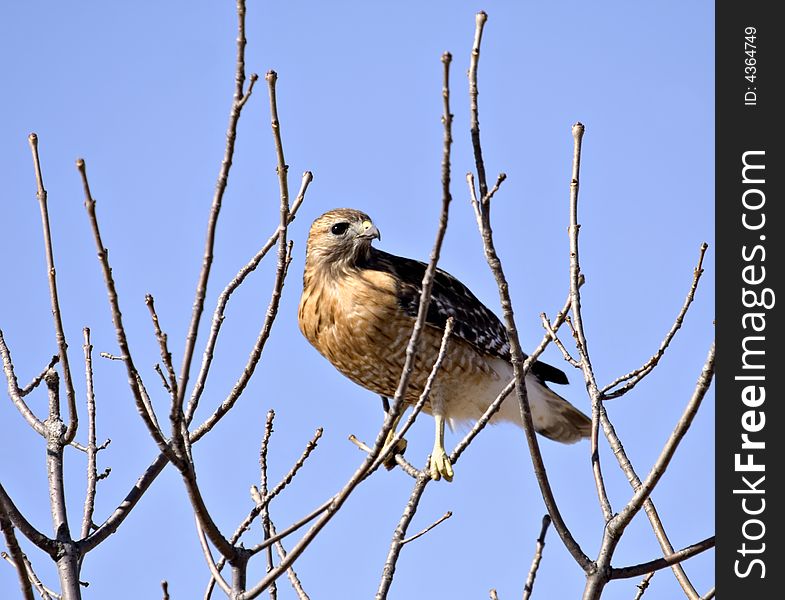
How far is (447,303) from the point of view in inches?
263

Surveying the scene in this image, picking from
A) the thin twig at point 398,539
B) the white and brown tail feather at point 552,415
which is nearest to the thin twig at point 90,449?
the thin twig at point 398,539

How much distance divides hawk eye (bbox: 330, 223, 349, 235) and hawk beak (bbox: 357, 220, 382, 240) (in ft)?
0.39

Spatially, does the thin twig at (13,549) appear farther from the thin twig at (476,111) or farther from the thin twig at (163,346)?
the thin twig at (476,111)

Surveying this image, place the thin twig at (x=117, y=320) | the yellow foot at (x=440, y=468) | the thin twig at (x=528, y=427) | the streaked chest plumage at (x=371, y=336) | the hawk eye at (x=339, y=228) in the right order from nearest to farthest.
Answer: the thin twig at (x=117, y=320) → the thin twig at (x=528, y=427) → the yellow foot at (x=440, y=468) → the streaked chest plumage at (x=371, y=336) → the hawk eye at (x=339, y=228)

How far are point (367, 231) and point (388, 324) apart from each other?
1.84 ft

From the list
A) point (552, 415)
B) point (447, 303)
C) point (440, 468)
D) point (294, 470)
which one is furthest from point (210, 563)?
point (552, 415)

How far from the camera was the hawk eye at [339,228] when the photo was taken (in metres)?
6.56

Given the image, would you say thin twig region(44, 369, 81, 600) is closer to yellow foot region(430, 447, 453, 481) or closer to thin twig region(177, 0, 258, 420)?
thin twig region(177, 0, 258, 420)

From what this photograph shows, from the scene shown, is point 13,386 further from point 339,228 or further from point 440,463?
point 339,228

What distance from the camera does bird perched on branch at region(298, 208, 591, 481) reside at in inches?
248

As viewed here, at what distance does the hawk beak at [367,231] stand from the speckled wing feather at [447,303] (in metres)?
0.26
